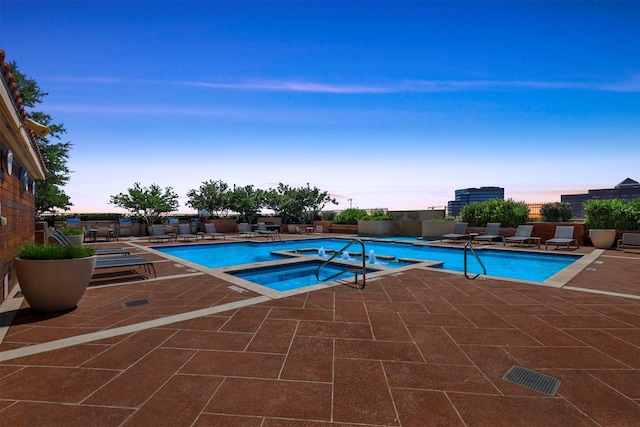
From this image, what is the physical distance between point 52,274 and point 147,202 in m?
17.2

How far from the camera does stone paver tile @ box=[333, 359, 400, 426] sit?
1867mm

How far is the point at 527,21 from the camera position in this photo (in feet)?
29.7

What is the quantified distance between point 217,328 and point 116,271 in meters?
4.94

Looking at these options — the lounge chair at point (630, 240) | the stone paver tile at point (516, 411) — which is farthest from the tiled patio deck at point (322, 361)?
the lounge chair at point (630, 240)

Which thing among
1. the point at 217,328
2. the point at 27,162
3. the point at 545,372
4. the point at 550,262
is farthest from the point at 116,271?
the point at 550,262

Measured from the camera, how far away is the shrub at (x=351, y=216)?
19.6 metres

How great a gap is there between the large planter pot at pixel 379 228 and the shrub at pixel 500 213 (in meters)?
4.31

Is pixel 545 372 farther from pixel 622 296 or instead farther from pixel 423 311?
pixel 622 296

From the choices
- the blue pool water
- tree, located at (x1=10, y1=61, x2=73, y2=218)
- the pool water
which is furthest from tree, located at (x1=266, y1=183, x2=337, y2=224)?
the pool water

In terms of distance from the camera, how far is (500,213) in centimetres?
1412

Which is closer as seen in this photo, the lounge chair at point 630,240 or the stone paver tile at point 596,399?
Answer: the stone paver tile at point 596,399

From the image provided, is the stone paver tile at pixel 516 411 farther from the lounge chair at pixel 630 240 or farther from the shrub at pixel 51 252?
the lounge chair at pixel 630 240

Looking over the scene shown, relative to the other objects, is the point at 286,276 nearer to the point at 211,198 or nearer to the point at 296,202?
the point at 296,202

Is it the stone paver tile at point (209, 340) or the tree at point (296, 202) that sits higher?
the tree at point (296, 202)
